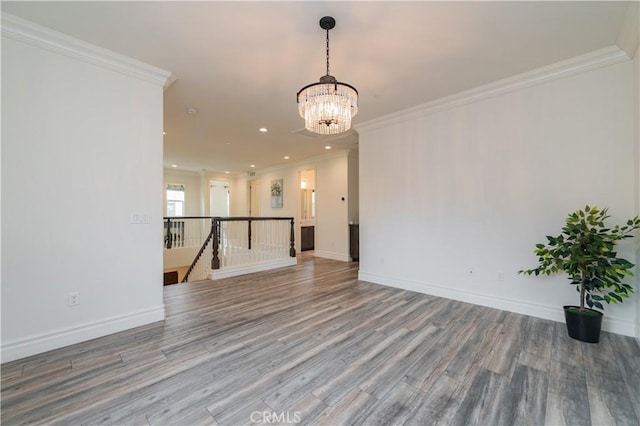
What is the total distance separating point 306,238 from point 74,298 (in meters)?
6.54

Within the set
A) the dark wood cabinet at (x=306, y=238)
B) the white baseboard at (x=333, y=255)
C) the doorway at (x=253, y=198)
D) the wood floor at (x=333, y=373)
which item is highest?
the doorway at (x=253, y=198)

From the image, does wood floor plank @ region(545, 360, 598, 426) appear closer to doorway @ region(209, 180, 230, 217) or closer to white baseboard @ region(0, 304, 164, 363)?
white baseboard @ region(0, 304, 164, 363)

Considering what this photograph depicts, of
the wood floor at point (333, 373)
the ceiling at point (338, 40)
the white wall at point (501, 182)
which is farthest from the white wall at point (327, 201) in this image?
the wood floor at point (333, 373)

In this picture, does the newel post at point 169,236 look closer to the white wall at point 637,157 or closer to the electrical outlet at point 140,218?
the electrical outlet at point 140,218

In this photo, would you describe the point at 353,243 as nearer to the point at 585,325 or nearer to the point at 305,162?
the point at 305,162

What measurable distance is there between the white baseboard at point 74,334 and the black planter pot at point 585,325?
169 inches

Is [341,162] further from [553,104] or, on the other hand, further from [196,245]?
[196,245]

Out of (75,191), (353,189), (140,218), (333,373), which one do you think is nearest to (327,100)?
(333,373)

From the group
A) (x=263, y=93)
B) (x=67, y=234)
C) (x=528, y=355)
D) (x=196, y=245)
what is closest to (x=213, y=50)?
(x=263, y=93)

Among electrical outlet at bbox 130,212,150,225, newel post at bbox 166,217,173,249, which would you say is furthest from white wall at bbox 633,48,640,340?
newel post at bbox 166,217,173,249

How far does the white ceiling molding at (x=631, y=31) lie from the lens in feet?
6.82

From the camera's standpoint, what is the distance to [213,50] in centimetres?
261

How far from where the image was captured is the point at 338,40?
2436mm

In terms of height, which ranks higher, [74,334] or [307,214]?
[307,214]
